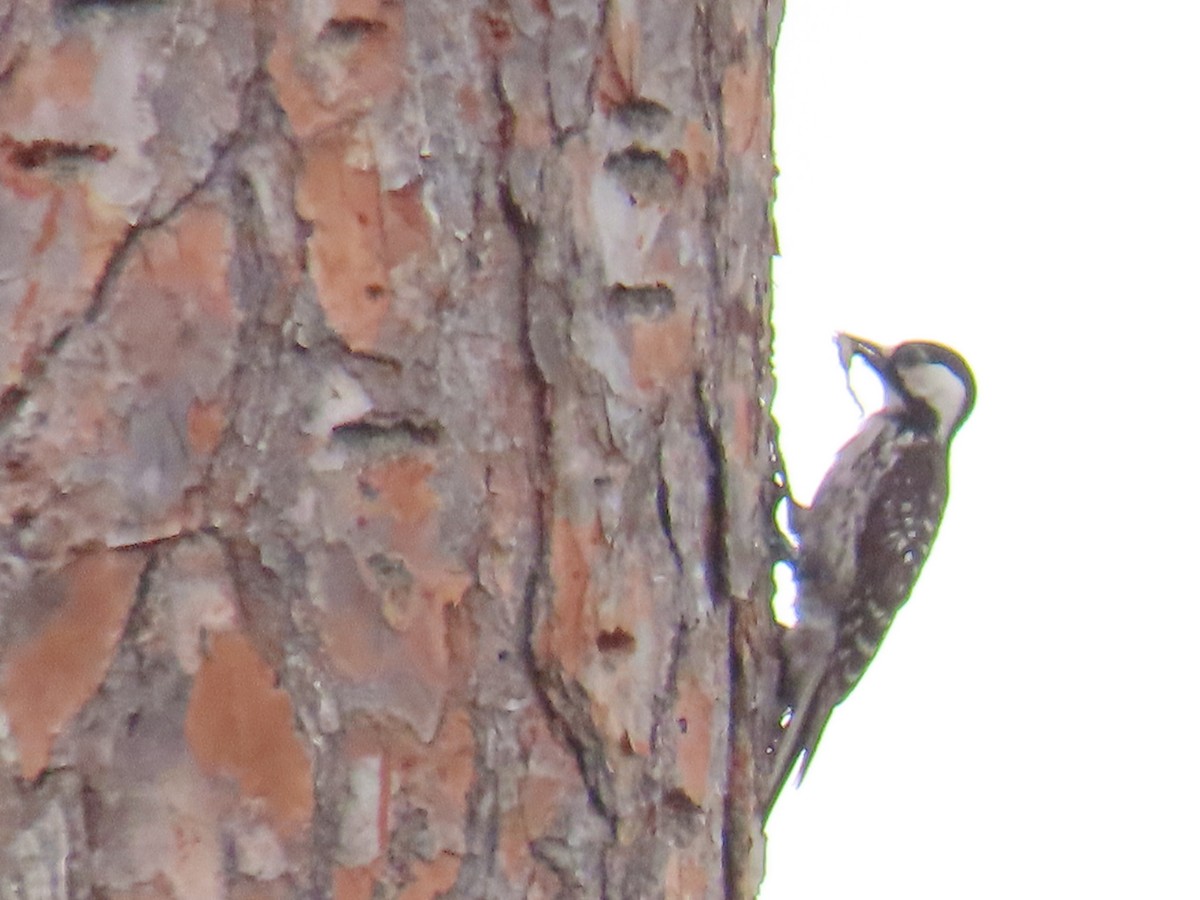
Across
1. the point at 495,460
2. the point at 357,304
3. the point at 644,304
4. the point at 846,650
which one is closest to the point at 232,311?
the point at 357,304

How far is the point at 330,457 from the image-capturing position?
4.30ft

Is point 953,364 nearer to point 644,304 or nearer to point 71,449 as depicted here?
point 644,304

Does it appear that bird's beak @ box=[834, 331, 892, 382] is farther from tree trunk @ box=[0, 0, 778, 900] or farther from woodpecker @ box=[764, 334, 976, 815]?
tree trunk @ box=[0, 0, 778, 900]

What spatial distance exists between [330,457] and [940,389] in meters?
2.43

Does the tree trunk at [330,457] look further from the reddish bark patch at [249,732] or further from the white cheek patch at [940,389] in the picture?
the white cheek patch at [940,389]

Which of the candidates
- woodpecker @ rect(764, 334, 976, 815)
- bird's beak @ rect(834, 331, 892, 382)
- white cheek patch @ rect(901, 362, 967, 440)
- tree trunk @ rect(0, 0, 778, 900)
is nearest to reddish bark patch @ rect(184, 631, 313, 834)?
tree trunk @ rect(0, 0, 778, 900)

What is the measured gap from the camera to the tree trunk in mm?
1260

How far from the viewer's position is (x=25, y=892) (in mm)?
1226

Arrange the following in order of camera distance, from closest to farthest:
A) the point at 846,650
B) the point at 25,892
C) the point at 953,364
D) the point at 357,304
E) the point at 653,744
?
1. the point at 25,892
2. the point at 357,304
3. the point at 653,744
4. the point at 846,650
5. the point at 953,364

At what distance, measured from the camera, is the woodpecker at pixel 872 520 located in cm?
293

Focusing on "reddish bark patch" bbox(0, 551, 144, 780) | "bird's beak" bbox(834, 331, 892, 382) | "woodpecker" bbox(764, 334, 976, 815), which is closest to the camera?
"reddish bark patch" bbox(0, 551, 144, 780)

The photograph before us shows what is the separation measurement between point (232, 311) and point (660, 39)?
516 mm

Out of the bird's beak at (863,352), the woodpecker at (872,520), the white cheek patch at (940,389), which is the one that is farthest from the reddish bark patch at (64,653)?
the white cheek patch at (940,389)

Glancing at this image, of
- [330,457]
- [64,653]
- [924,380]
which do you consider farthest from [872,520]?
[64,653]
